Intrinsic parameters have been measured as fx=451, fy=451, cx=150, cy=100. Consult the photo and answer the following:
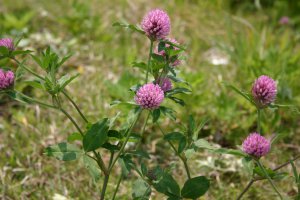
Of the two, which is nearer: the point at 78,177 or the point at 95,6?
the point at 78,177

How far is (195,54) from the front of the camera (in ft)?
9.30

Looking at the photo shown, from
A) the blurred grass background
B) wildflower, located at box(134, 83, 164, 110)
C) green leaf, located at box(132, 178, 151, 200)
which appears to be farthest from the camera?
the blurred grass background

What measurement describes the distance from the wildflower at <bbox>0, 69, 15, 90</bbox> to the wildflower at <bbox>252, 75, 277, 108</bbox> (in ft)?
2.36

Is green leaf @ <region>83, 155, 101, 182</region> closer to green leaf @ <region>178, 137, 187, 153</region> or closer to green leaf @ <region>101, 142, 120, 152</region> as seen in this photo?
green leaf @ <region>101, 142, 120, 152</region>

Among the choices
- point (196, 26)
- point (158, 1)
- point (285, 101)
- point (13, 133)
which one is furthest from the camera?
point (158, 1)

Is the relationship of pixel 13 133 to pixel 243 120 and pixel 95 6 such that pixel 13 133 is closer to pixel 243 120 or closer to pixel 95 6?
pixel 243 120

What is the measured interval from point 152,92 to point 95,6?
2.18m

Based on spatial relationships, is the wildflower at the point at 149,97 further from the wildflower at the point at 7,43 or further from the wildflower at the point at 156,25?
the wildflower at the point at 7,43

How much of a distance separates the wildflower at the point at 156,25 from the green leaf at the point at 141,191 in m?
0.45

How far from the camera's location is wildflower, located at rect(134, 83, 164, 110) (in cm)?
125

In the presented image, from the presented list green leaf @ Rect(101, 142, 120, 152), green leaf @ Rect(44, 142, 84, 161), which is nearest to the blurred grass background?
green leaf @ Rect(101, 142, 120, 152)

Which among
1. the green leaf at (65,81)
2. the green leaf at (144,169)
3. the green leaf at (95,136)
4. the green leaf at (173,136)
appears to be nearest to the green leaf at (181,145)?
the green leaf at (173,136)

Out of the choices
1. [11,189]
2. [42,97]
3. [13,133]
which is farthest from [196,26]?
[11,189]

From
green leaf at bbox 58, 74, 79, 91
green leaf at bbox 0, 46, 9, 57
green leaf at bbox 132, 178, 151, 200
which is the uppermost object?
green leaf at bbox 0, 46, 9, 57
